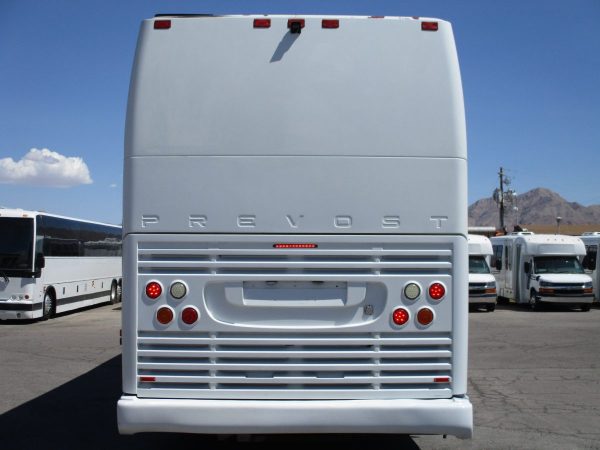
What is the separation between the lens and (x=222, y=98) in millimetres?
5609

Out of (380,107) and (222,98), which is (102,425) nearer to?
(222,98)

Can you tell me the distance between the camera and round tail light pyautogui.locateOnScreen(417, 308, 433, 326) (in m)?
5.55

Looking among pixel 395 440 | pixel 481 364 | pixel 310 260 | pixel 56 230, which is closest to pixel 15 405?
pixel 395 440

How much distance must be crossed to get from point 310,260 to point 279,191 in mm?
600

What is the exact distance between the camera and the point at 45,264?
808 inches

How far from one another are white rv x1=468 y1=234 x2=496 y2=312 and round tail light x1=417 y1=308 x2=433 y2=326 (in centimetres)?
1939

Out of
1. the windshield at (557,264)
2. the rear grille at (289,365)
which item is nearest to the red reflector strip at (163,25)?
the rear grille at (289,365)

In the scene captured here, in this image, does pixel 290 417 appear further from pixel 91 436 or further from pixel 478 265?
pixel 478 265

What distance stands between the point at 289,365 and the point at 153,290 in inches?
48.4

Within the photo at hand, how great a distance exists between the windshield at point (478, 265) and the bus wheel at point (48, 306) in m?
14.8

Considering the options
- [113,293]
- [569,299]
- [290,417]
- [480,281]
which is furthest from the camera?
[113,293]

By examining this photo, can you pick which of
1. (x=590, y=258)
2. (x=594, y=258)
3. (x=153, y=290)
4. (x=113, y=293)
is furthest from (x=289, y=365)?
(x=594, y=258)

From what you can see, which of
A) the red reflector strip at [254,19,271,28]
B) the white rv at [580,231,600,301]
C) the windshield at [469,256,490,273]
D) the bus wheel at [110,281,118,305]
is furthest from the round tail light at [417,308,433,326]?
the bus wheel at [110,281,118,305]

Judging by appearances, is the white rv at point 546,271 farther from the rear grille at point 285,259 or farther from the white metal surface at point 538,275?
the rear grille at point 285,259
